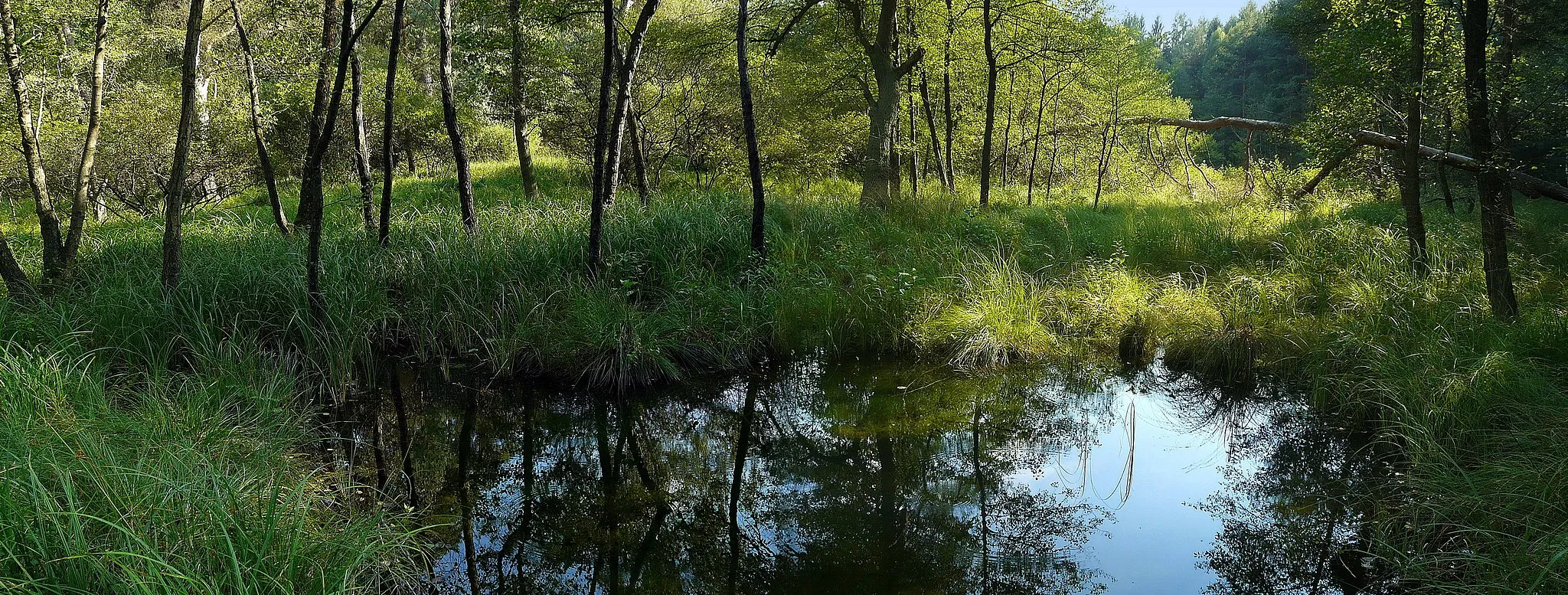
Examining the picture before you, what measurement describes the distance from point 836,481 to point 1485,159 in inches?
204

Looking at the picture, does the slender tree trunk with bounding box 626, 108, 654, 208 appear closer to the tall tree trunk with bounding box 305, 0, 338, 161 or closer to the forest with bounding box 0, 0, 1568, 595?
the forest with bounding box 0, 0, 1568, 595

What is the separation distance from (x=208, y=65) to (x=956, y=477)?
56.0 ft

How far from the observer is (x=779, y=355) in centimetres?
788

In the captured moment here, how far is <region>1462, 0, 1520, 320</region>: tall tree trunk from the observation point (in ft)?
18.8

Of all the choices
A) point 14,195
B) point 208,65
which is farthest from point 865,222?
point 14,195

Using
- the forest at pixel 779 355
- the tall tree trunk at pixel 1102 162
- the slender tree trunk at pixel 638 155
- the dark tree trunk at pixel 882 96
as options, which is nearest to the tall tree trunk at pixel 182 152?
the forest at pixel 779 355

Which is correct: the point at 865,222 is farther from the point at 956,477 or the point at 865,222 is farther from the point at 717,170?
the point at 717,170

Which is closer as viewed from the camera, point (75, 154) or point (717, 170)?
point (75, 154)

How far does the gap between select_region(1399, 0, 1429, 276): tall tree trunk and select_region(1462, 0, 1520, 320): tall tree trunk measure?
2.84 feet

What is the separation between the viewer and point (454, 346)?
7.69 m

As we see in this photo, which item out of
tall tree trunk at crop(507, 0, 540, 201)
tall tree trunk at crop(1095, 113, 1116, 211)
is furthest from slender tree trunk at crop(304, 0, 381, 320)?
tall tree trunk at crop(1095, 113, 1116, 211)

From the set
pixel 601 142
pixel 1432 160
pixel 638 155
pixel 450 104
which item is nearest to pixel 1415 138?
pixel 1432 160

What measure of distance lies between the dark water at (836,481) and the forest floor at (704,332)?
16.0 inches

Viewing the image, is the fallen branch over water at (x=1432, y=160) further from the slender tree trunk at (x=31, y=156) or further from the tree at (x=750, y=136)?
the slender tree trunk at (x=31, y=156)
